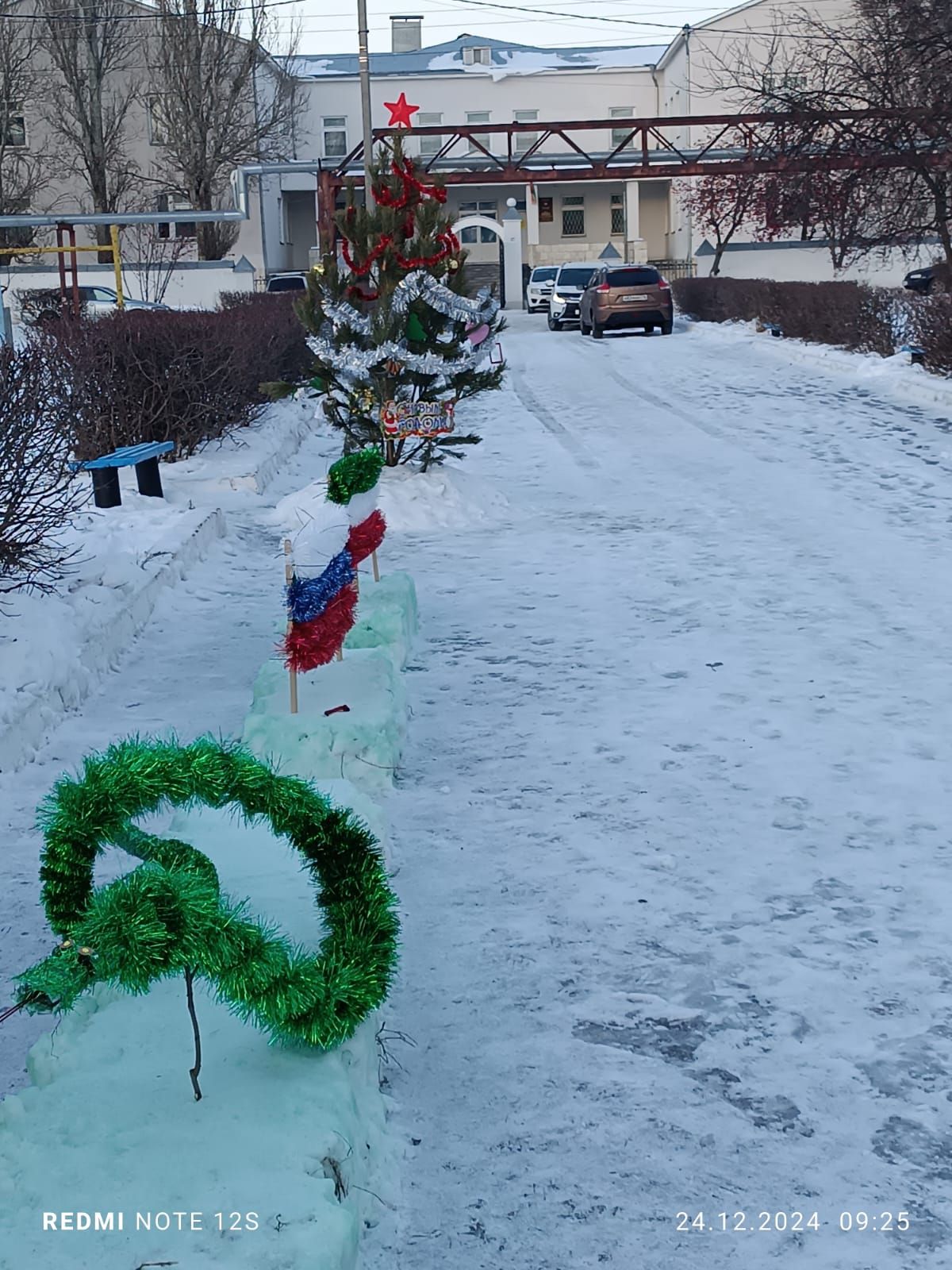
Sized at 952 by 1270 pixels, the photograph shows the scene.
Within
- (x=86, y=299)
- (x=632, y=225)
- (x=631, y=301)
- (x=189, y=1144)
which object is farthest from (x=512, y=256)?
(x=189, y=1144)

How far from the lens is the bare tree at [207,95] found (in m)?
41.3

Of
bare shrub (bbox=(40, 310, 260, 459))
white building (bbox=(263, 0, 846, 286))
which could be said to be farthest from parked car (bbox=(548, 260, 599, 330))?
bare shrub (bbox=(40, 310, 260, 459))

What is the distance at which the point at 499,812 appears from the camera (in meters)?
4.94

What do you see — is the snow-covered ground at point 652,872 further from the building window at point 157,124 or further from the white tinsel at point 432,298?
the building window at point 157,124

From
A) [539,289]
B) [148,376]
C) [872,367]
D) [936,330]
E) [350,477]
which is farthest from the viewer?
[539,289]

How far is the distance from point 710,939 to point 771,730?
1796 millimetres

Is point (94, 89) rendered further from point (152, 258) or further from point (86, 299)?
point (86, 299)

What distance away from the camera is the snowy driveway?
9.56 ft

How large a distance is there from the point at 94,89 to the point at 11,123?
3.22 metres

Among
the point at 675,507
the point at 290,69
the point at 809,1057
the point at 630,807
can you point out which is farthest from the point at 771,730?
the point at 290,69

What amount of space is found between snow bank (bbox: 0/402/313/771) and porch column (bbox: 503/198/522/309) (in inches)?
1451

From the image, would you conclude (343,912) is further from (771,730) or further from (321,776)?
(771,730)

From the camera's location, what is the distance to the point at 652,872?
439 cm

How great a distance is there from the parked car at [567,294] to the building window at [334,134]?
2484 cm
